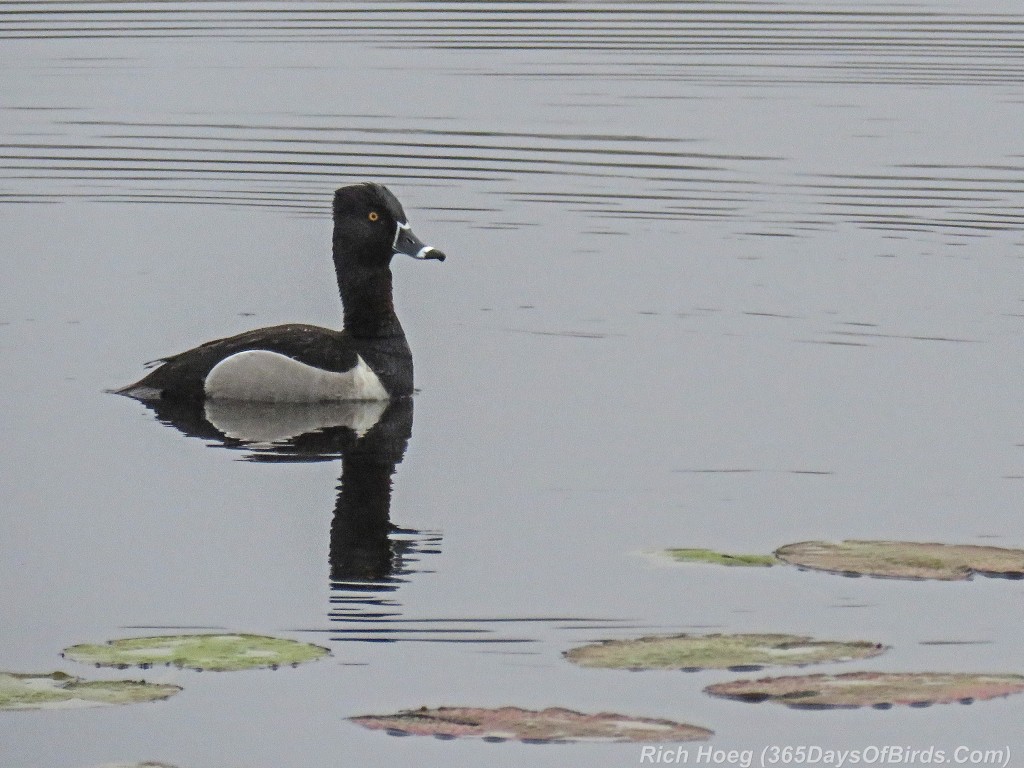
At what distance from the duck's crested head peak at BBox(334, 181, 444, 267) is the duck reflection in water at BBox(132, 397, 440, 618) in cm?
127

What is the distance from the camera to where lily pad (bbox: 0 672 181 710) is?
8.77 meters

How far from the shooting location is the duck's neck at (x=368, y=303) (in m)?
15.5

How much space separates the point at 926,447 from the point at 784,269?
532 centimetres

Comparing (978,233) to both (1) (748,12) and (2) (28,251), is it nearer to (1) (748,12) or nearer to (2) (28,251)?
(2) (28,251)

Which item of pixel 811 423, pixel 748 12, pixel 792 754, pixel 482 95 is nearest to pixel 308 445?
pixel 811 423

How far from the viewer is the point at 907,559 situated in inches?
421

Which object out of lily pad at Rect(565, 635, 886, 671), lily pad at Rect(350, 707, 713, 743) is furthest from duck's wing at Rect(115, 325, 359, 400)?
lily pad at Rect(350, 707, 713, 743)

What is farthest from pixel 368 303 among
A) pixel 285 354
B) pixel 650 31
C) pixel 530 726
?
pixel 650 31

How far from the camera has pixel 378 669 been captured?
9.26 meters

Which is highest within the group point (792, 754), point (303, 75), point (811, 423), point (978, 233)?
point (303, 75)

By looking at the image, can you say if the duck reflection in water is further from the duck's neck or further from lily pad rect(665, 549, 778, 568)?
lily pad rect(665, 549, 778, 568)

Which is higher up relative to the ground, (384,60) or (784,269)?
(384,60)

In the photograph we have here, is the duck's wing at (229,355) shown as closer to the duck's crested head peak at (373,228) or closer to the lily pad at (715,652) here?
the duck's crested head peak at (373,228)

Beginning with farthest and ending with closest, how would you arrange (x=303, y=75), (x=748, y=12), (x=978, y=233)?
(x=748, y=12), (x=303, y=75), (x=978, y=233)
